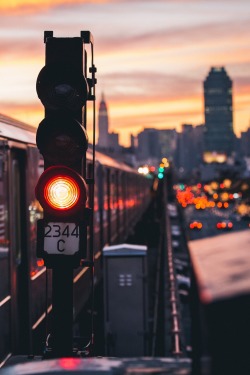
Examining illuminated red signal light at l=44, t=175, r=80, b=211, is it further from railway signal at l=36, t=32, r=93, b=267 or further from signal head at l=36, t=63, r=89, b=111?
signal head at l=36, t=63, r=89, b=111

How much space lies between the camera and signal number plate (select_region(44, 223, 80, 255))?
4160mm

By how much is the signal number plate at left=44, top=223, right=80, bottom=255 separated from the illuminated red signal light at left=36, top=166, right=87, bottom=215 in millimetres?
130

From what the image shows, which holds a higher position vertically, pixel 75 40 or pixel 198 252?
pixel 75 40

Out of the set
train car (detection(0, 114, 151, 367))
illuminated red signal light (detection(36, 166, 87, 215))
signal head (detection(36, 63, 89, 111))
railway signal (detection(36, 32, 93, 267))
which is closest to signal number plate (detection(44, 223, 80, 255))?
railway signal (detection(36, 32, 93, 267))

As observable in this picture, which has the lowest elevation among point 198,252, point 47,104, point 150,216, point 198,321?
point 198,321

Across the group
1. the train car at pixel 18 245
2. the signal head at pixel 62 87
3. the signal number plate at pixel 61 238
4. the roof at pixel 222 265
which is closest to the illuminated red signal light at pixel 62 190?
the signal number plate at pixel 61 238

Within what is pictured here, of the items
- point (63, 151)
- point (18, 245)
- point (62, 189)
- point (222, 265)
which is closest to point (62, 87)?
point (63, 151)

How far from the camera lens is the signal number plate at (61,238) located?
4160 mm

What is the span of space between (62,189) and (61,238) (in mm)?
317

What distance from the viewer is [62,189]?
405cm

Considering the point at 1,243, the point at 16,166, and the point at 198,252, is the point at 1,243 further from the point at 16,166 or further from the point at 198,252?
the point at 198,252

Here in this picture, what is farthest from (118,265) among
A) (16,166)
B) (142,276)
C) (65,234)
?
(65,234)

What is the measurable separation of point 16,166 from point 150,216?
155 ft

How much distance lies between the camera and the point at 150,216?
5503 cm
